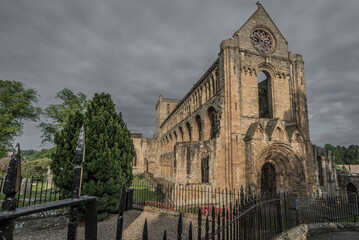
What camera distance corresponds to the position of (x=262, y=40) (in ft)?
60.1

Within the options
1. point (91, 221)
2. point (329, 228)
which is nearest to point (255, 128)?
point (329, 228)

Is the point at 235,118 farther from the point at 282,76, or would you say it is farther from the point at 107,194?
the point at 107,194

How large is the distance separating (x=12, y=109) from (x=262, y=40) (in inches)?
1093

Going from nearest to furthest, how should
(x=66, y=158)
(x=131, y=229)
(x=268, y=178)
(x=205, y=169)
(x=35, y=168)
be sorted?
(x=131, y=229)
(x=66, y=158)
(x=205, y=169)
(x=268, y=178)
(x=35, y=168)

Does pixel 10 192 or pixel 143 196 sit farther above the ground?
pixel 10 192

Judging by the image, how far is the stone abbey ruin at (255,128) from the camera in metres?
14.6

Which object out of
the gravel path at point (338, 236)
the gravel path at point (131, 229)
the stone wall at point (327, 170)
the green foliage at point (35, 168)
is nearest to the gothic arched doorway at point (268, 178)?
the stone wall at point (327, 170)

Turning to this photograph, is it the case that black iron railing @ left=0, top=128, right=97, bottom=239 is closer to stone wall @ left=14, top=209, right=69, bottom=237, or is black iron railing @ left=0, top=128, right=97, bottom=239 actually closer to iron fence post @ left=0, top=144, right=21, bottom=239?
iron fence post @ left=0, top=144, right=21, bottom=239

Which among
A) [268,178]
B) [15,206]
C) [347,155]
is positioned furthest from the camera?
[347,155]

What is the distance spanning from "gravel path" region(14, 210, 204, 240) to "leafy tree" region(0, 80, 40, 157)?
1815 cm

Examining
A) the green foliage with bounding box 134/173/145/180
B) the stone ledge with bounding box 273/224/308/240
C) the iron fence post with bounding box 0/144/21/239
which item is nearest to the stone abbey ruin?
the stone ledge with bounding box 273/224/308/240

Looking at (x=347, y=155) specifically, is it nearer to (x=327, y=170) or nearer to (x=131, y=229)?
(x=327, y=170)

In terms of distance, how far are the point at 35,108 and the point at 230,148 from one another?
2443 centimetres

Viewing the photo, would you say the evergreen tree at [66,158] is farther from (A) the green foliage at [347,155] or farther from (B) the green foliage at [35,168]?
(A) the green foliage at [347,155]
